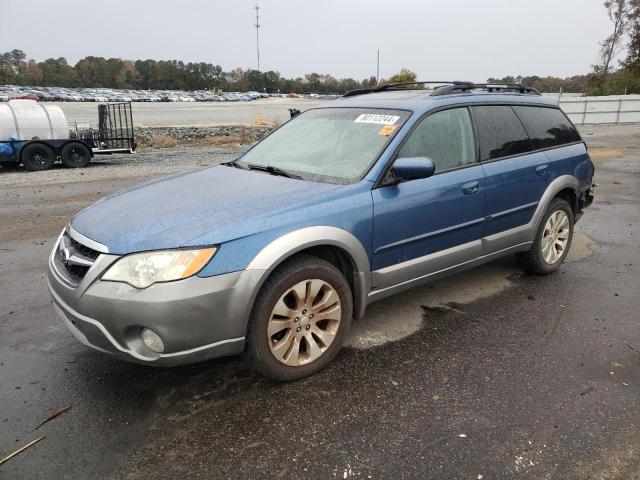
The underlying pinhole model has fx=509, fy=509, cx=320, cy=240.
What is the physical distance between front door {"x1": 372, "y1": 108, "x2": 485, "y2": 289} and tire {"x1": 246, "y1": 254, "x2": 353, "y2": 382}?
42cm

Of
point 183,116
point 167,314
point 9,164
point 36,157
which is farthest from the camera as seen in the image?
point 183,116

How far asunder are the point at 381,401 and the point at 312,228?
1.07 metres

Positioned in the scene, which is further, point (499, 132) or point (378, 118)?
point (499, 132)

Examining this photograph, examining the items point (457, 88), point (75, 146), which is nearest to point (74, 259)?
point (457, 88)

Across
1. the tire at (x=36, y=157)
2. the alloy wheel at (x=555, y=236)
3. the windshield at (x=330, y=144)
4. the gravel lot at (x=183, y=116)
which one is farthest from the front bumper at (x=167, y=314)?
the gravel lot at (x=183, y=116)

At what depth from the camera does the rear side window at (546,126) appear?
463 cm

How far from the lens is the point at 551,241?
16.1 ft

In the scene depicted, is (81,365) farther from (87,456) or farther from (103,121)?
(103,121)

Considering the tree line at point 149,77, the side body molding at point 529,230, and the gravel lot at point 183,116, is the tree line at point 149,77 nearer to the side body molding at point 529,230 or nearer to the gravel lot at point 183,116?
the gravel lot at point 183,116

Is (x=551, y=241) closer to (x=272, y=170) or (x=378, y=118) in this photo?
(x=378, y=118)

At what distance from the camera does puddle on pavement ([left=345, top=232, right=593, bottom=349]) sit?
12.3ft

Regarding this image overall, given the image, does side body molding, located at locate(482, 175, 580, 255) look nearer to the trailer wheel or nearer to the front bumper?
the front bumper

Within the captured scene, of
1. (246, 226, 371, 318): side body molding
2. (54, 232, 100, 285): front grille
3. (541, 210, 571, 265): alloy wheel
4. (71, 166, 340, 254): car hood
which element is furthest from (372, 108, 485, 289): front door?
(54, 232, 100, 285): front grille

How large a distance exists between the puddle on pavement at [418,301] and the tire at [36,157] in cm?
1376
